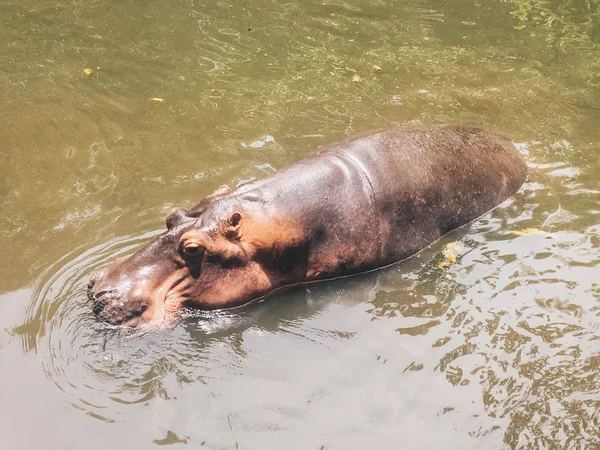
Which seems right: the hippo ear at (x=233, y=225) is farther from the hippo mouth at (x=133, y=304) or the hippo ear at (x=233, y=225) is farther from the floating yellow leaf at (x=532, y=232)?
the floating yellow leaf at (x=532, y=232)

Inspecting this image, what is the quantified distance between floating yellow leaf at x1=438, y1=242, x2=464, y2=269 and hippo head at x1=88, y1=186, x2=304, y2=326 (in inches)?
56.9

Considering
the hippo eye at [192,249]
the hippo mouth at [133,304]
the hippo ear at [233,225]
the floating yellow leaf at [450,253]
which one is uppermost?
the hippo ear at [233,225]

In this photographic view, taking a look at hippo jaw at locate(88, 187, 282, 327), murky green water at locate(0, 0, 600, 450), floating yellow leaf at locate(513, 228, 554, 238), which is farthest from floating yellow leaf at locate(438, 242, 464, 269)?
hippo jaw at locate(88, 187, 282, 327)

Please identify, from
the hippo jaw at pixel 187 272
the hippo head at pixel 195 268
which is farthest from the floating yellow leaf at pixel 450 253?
the hippo jaw at pixel 187 272

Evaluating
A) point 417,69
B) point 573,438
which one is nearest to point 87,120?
point 417,69

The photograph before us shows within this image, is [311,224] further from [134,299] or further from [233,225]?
[134,299]

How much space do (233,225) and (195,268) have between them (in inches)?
16.2

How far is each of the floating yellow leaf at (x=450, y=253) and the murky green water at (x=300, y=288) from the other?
0.23 feet

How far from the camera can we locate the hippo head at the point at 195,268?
15.2 feet

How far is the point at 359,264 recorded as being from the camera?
5430 mm

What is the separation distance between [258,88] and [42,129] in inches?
103

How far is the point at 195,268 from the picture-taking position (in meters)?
4.80

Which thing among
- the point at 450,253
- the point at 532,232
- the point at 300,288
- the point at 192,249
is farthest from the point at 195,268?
the point at 532,232

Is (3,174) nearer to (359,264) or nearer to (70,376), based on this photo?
(70,376)
